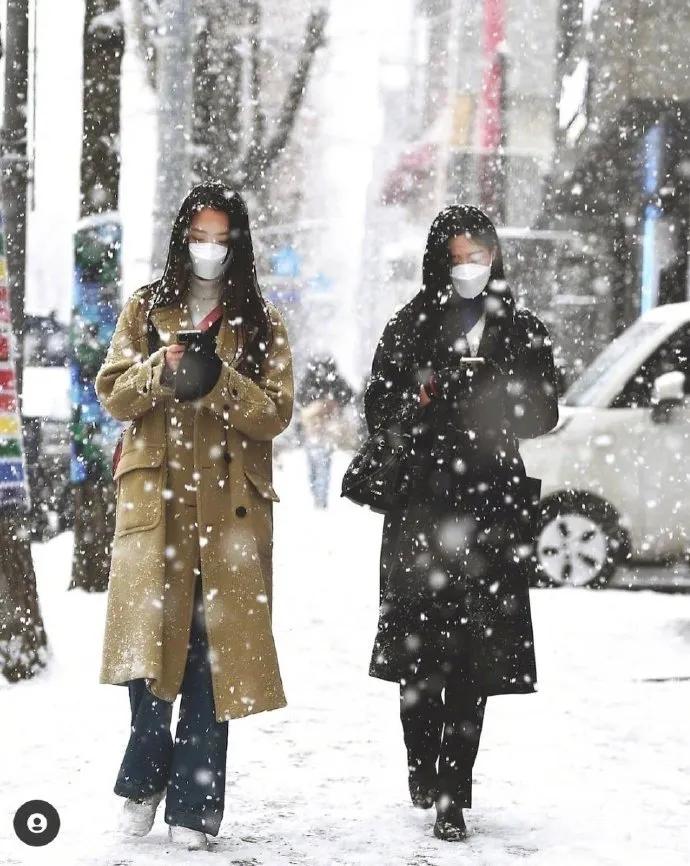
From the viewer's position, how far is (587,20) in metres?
23.7

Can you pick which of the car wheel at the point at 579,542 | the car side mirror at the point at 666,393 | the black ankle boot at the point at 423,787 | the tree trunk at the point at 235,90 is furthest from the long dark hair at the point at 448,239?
the tree trunk at the point at 235,90

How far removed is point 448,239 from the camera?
480 cm

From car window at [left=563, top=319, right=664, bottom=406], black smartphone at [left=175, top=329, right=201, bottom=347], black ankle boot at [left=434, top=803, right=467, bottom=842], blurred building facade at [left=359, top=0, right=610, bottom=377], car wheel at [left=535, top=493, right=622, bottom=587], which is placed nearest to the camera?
black smartphone at [left=175, top=329, right=201, bottom=347]

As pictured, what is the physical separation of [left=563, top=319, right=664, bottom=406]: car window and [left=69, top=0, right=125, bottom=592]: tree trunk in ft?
11.6

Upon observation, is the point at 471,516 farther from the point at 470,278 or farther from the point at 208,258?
the point at 208,258

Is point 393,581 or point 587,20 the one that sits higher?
point 587,20

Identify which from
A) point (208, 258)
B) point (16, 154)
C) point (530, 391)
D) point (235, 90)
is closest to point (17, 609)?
point (208, 258)

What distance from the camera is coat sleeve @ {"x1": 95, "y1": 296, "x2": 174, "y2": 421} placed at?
443cm

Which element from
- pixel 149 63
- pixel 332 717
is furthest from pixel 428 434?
pixel 149 63

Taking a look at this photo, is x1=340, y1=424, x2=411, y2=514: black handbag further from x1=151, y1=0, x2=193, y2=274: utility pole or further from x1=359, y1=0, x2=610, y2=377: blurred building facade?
x1=359, y1=0, x2=610, y2=377: blurred building facade

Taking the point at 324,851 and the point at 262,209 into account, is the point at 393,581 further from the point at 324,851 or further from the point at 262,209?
the point at 262,209

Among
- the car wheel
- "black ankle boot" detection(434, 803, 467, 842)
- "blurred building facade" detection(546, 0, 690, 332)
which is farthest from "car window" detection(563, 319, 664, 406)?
"blurred building facade" detection(546, 0, 690, 332)

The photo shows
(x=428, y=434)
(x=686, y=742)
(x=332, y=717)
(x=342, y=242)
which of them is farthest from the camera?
(x=342, y=242)

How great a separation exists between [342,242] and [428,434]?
82236 millimetres
